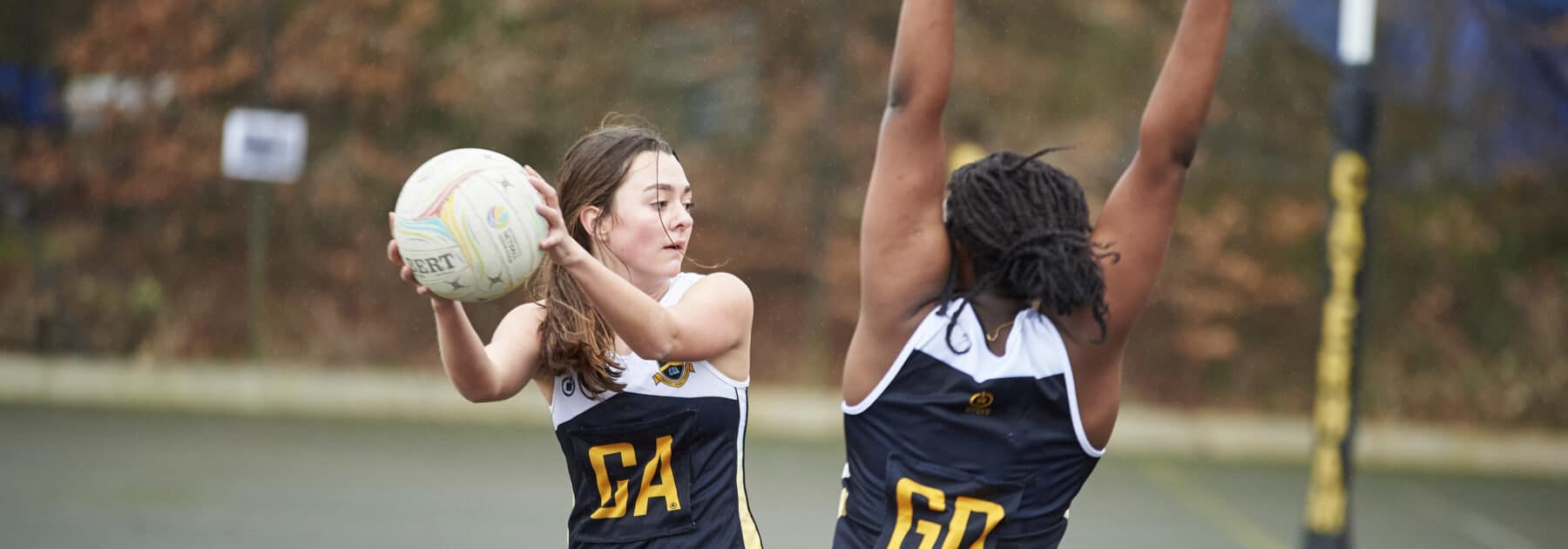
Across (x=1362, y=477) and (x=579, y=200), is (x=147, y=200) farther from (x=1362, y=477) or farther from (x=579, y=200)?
(x=579, y=200)

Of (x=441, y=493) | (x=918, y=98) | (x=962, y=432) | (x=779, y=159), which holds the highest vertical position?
(x=918, y=98)

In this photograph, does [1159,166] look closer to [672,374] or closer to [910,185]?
[910,185]

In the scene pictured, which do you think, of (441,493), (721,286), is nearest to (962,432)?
(721,286)

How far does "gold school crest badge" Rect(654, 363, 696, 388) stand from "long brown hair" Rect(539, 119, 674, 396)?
9 cm

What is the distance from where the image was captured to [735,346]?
126 inches

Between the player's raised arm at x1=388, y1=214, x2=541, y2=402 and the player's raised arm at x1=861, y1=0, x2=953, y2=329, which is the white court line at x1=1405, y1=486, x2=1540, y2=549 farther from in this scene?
the player's raised arm at x1=388, y1=214, x2=541, y2=402

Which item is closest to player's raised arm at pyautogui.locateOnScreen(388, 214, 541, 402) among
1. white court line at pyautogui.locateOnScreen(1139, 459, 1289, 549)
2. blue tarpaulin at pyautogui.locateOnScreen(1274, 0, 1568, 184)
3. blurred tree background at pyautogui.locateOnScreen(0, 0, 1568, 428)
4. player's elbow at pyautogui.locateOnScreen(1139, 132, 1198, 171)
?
player's elbow at pyautogui.locateOnScreen(1139, 132, 1198, 171)

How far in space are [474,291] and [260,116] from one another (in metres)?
12.5

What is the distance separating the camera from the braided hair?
2.91 meters

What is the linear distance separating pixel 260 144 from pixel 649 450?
12.4m

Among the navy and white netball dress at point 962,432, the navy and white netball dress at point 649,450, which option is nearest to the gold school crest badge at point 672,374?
the navy and white netball dress at point 649,450

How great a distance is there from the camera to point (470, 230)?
2762 millimetres

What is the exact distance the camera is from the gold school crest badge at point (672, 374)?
124 inches

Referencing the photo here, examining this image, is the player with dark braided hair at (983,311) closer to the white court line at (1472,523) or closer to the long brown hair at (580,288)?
the long brown hair at (580,288)
